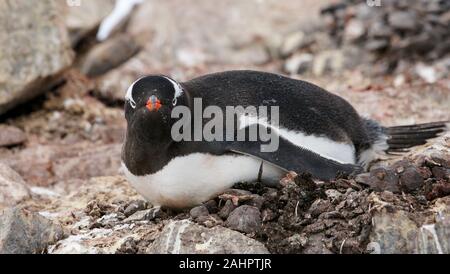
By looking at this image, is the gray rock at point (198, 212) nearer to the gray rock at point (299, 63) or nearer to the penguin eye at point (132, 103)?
the penguin eye at point (132, 103)

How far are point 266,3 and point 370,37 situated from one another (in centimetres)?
265

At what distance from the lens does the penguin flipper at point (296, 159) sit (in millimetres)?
5039

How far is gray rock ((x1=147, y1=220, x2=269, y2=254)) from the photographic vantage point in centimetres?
450

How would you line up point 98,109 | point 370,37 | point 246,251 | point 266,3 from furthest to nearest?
1. point 266,3
2. point 370,37
3. point 98,109
4. point 246,251

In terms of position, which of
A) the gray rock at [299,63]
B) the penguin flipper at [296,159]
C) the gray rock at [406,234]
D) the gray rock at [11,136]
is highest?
the penguin flipper at [296,159]

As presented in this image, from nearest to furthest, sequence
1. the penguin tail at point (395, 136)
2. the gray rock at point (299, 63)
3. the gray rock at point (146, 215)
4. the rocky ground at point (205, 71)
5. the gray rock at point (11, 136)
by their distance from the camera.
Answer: the rocky ground at point (205, 71)
the gray rock at point (146, 215)
the penguin tail at point (395, 136)
the gray rock at point (11, 136)
the gray rock at point (299, 63)

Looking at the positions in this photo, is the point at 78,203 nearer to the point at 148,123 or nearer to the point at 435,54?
the point at 148,123

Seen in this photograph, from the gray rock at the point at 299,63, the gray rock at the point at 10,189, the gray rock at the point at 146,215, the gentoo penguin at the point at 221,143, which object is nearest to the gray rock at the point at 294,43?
the gray rock at the point at 299,63

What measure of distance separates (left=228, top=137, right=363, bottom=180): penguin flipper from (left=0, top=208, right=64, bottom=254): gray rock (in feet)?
3.85

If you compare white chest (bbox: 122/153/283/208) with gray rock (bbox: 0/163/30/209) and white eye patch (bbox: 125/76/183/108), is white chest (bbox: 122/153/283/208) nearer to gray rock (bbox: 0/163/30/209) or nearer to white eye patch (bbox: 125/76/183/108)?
white eye patch (bbox: 125/76/183/108)

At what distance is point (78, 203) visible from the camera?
20.3 ft

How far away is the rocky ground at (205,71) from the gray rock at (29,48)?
1 centimetres

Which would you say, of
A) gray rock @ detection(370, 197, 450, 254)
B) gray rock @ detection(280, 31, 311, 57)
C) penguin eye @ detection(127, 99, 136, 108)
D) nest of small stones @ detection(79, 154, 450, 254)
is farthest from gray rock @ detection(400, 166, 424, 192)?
gray rock @ detection(280, 31, 311, 57)

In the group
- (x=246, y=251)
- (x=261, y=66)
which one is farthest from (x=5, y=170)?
(x=261, y=66)
